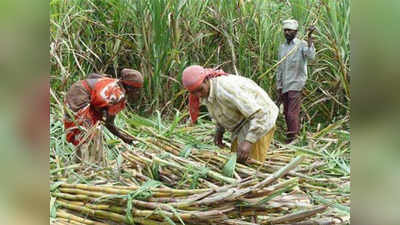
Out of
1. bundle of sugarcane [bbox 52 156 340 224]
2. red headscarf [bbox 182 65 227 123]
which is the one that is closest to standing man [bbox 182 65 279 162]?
red headscarf [bbox 182 65 227 123]

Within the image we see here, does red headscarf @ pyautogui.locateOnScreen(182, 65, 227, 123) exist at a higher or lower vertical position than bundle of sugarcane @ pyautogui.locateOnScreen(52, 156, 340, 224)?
higher

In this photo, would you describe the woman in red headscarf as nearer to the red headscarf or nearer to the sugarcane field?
the sugarcane field

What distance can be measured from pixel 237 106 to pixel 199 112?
0.23 m

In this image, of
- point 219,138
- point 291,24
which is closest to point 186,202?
point 219,138

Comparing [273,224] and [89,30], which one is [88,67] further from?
[273,224]

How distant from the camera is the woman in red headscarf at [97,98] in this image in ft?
10.3

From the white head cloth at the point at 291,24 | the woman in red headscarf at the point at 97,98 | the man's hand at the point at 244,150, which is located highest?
the white head cloth at the point at 291,24

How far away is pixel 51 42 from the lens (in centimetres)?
310

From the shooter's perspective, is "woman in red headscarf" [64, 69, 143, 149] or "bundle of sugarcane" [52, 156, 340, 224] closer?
"bundle of sugarcane" [52, 156, 340, 224]

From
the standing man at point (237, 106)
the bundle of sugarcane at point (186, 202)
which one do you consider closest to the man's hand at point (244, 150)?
the standing man at point (237, 106)

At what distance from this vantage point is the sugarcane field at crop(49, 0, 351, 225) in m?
3.06

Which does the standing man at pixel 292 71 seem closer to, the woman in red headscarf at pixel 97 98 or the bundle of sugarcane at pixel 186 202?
the bundle of sugarcane at pixel 186 202
